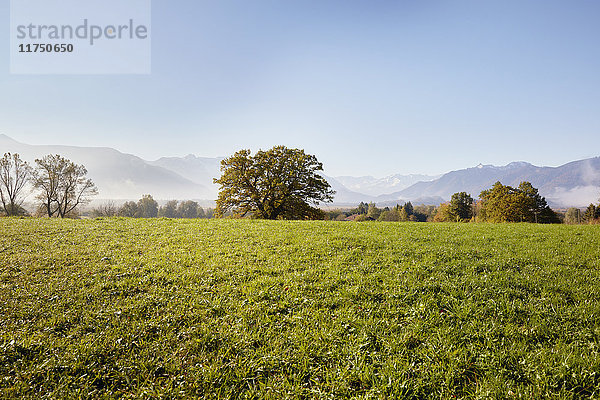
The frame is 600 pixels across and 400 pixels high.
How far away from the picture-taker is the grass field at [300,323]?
13.3 ft

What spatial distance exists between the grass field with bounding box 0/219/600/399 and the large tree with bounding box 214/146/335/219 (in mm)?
22799

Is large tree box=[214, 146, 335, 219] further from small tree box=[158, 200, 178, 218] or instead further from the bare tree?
small tree box=[158, 200, 178, 218]

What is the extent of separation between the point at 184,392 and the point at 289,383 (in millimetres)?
1599

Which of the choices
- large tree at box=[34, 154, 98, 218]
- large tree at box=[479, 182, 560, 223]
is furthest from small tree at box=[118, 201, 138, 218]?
large tree at box=[479, 182, 560, 223]

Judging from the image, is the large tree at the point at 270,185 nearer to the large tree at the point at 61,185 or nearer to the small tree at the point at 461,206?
the large tree at the point at 61,185

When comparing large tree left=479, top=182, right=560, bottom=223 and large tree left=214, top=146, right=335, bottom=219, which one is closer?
large tree left=214, top=146, right=335, bottom=219

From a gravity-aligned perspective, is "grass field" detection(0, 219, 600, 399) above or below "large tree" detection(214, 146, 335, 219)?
below

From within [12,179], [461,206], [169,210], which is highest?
[12,179]

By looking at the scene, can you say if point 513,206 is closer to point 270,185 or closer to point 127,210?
point 270,185

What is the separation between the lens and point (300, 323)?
5.55 m

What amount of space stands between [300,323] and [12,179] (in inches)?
2555

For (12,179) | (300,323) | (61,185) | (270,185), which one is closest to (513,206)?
(270,185)

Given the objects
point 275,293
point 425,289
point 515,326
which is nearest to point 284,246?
point 275,293

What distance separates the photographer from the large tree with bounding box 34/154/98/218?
46250mm
